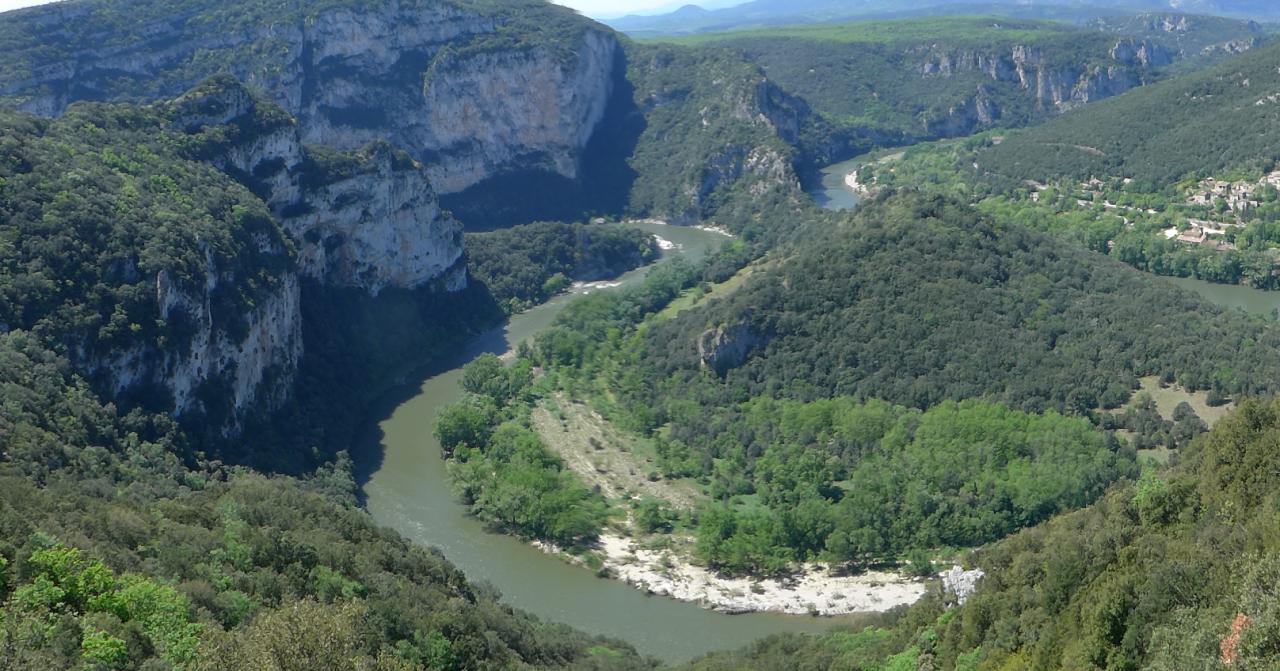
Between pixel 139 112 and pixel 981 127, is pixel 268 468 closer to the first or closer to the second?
pixel 139 112

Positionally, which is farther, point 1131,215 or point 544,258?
point 1131,215

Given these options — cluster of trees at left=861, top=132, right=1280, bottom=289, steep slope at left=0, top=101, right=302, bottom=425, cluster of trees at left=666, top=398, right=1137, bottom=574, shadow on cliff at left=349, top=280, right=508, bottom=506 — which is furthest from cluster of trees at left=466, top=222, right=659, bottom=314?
cluster of trees at left=666, top=398, right=1137, bottom=574

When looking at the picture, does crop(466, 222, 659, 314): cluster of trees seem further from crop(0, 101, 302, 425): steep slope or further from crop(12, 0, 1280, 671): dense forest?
crop(0, 101, 302, 425): steep slope

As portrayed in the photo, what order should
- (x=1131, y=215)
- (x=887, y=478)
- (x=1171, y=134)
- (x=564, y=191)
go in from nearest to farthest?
(x=887, y=478)
(x=1131, y=215)
(x=1171, y=134)
(x=564, y=191)

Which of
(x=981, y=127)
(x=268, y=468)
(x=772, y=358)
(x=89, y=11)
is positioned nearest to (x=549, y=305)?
(x=772, y=358)

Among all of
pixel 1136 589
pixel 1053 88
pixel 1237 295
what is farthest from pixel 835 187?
pixel 1136 589

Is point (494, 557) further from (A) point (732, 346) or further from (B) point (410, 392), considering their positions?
(B) point (410, 392)

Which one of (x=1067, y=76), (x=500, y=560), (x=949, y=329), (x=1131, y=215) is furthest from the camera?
(x=1067, y=76)
